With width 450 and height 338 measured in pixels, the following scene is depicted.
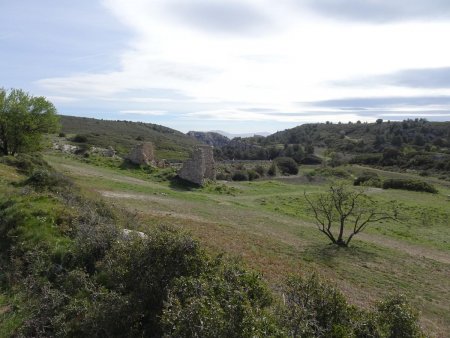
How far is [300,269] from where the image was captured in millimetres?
17266

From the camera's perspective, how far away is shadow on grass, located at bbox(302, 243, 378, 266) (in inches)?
803

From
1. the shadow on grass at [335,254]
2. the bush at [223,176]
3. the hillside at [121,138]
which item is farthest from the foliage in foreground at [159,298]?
the hillside at [121,138]

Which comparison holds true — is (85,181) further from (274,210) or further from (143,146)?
(274,210)

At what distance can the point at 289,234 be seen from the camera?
2545 centimetres

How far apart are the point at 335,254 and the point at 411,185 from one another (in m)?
40.1

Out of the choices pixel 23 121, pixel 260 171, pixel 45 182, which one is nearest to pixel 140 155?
pixel 23 121

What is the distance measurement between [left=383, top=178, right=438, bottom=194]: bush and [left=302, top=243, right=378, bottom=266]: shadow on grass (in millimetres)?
35451

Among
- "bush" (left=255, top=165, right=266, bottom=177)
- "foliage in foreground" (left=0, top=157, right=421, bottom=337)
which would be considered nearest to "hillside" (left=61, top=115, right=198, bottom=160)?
"bush" (left=255, top=165, right=266, bottom=177)

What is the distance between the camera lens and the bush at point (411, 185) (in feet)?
181

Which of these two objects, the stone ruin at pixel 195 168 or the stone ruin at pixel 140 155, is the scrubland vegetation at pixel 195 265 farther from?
the stone ruin at pixel 140 155

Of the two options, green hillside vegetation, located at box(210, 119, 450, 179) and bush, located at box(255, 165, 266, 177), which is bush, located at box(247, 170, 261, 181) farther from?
green hillside vegetation, located at box(210, 119, 450, 179)

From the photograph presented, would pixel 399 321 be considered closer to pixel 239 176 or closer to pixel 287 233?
pixel 287 233

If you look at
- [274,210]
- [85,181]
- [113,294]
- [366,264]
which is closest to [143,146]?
[85,181]

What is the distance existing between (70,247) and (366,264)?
15789 mm
